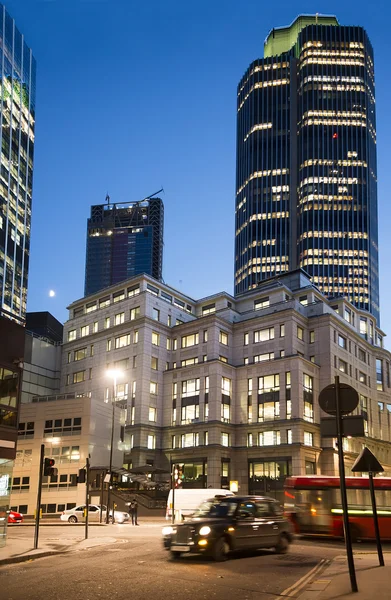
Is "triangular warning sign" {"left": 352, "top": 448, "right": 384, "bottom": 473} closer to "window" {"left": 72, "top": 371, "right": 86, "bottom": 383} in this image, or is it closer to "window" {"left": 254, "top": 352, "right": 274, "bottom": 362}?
"window" {"left": 254, "top": 352, "right": 274, "bottom": 362}

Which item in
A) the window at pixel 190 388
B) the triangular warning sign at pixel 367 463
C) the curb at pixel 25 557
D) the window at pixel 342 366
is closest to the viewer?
the triangular warning sign at pixel 367 463

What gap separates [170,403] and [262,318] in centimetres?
1716

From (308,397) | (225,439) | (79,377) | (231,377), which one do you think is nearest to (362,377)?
(308,397)

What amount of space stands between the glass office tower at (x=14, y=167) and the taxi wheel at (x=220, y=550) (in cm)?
13467

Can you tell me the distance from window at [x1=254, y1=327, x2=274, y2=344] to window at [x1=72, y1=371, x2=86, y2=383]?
1074 inches

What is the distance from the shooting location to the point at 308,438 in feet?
270

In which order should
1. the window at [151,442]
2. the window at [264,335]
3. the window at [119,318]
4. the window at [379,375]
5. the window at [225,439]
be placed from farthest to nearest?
the window at [379,375], the window at [119,318], the window at [264,335], the window at [151,442], the window at [225,439]

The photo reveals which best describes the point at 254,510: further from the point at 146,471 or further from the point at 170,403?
the point at 170,403

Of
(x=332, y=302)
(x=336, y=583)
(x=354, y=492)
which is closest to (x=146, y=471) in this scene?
(x=332, y=302)

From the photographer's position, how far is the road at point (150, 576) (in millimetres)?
13305

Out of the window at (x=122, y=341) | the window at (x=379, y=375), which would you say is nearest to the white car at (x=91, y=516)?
the window at (x=122, y=341)

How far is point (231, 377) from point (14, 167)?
9649 centimetres

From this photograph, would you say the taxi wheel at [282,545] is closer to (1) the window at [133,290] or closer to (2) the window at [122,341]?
(2) the window at [122,341]

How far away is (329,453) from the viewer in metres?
82.5
